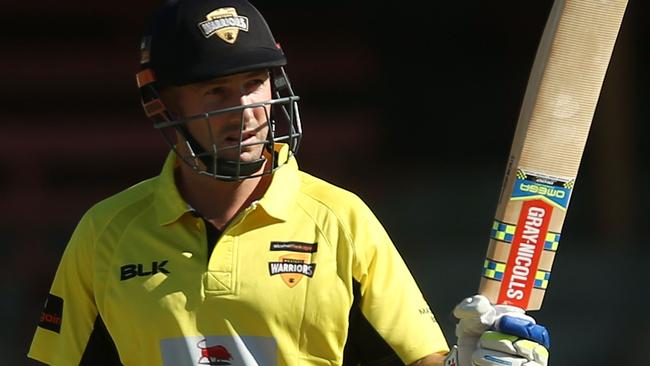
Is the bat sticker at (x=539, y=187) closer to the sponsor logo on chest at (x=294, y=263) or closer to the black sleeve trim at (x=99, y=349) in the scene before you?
the sponsor logo on chest at (x=294, y=263)

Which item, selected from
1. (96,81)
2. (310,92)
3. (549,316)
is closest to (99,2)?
(96,81)

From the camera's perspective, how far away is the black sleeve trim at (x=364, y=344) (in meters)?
2.41

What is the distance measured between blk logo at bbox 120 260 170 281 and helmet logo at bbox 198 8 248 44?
418 millimetres

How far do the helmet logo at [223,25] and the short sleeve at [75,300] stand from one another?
0.42 m

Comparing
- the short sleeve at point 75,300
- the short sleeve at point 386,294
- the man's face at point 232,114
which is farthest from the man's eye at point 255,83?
the short sleeve at point 75,300

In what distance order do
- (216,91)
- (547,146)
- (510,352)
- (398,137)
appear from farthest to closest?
(398,137) < (216,91) < (547,146) < (510,352)

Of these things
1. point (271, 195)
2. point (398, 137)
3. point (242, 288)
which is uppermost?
point (271, 195)

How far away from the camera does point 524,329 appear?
2.21 m

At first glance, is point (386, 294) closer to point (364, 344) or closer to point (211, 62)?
point (364, 344)

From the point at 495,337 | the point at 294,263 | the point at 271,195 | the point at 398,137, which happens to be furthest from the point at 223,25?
the point at 398,137

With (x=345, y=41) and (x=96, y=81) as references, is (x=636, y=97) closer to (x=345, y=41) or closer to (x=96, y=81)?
(x=345, y=41)

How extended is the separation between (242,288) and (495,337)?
45cm

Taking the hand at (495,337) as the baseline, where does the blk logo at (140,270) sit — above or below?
below

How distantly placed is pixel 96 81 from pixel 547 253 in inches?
142
